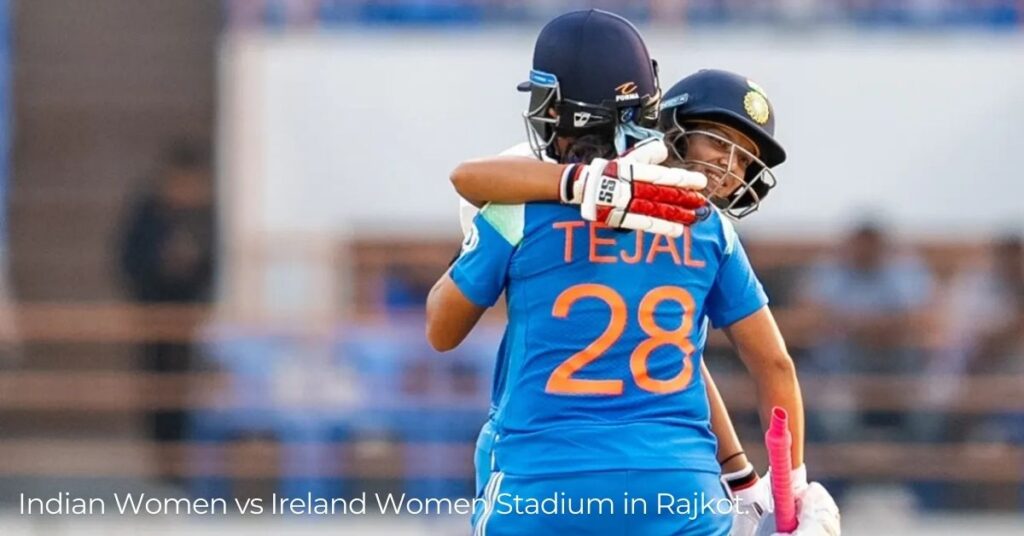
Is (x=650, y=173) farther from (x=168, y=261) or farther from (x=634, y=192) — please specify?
(x=168, y=261)

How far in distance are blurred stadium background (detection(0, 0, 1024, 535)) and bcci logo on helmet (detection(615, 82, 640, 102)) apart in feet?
14.7

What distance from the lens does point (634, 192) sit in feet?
11.2

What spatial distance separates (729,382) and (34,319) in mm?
3807

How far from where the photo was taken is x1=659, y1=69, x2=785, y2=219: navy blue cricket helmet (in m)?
3.87

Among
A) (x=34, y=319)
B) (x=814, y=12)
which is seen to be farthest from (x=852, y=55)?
(x=34, y=319)

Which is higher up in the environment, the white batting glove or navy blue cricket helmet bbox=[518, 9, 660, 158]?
navy blue cricket helmet bbox=[518, 9, 660, 158]

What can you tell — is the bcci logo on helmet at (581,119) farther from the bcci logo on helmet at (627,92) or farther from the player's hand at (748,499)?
the player's hand at (748,499)

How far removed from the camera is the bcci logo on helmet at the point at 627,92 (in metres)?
3.57

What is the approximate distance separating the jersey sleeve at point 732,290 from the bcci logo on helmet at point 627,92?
311 mm

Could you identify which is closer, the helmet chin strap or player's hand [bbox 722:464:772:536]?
the helmet chin strap

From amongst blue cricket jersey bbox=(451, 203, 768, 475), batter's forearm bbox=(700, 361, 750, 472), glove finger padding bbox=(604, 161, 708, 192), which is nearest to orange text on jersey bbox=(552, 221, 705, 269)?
blue cricket jersey bbox=(451, 203, 768, 475)

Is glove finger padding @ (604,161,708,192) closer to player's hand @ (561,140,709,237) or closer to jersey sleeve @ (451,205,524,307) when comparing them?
player's hand @ (561,140,709,237)

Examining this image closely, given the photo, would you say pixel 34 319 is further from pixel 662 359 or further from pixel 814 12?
pixel 662 359

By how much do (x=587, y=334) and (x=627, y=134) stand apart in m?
0.39
